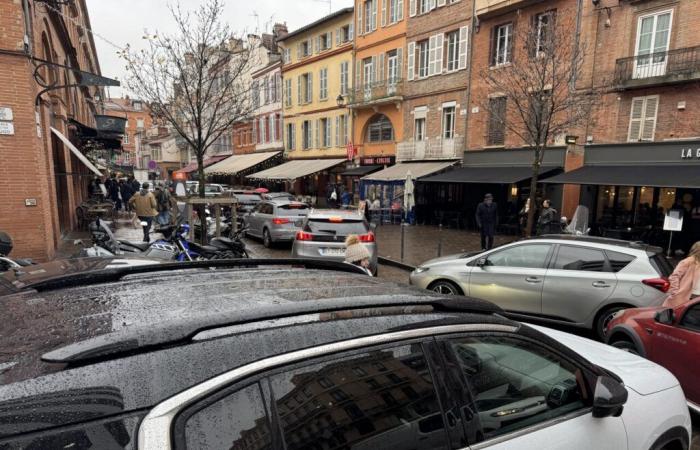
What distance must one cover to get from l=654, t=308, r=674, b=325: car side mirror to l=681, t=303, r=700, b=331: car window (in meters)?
0.10

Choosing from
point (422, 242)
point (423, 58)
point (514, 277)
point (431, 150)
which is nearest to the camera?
point (514, 277)

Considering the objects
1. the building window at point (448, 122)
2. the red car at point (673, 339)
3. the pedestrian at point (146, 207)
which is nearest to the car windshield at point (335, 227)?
the red car at point (673, 339)

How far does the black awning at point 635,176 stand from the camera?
1220cm

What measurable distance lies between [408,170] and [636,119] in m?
9.37

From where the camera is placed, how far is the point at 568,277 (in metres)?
6.00

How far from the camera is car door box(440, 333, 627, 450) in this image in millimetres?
1735

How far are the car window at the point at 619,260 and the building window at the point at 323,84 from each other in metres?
27.3

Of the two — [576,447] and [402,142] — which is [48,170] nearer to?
[576,447]

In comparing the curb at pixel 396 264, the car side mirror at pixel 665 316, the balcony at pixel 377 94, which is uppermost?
the balcony at pixel 377 94

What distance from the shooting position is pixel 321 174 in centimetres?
3175

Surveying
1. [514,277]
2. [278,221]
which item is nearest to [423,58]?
[278,221]

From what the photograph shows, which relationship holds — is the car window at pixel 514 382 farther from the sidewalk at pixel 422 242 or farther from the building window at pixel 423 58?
the building window at pixel 423 58

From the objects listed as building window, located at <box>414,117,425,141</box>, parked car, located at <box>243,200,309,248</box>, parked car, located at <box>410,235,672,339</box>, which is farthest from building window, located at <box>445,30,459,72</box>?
parked car, located at <box>410,235,672,339</box>

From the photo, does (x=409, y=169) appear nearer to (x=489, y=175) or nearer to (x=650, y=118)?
(x=489, y=175)
